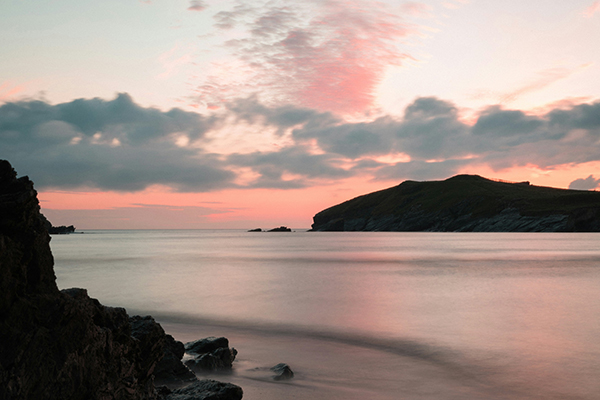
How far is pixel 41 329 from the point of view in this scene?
16.7 ft

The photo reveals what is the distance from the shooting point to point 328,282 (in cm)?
3228

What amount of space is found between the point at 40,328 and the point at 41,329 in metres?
0.02

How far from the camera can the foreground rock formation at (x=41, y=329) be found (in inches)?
192

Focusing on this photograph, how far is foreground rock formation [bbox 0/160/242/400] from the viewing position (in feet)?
16.0

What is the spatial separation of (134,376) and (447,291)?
23.2 metres

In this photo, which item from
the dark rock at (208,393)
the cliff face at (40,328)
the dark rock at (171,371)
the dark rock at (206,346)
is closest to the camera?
the cliff face at (40,328)

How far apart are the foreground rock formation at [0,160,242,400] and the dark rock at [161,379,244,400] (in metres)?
1.16

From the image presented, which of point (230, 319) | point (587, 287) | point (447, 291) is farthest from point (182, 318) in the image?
point (587, 287)

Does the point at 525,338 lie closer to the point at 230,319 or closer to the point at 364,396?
the point at 364,396

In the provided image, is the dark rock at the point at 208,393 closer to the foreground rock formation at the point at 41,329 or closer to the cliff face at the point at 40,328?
the foreground rock formation at the point at 41,329

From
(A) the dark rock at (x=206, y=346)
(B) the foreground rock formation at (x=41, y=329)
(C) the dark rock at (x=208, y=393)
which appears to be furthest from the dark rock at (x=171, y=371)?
(B) the foreground rock formation at (x=41, y=329)

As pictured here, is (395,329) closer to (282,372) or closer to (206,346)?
(282,372)

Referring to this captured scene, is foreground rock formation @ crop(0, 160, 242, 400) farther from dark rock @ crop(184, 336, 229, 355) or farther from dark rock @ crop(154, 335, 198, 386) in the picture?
dark rock @ crop(184, 336, 229, 355)

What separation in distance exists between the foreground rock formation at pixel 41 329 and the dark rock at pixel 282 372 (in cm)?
411
